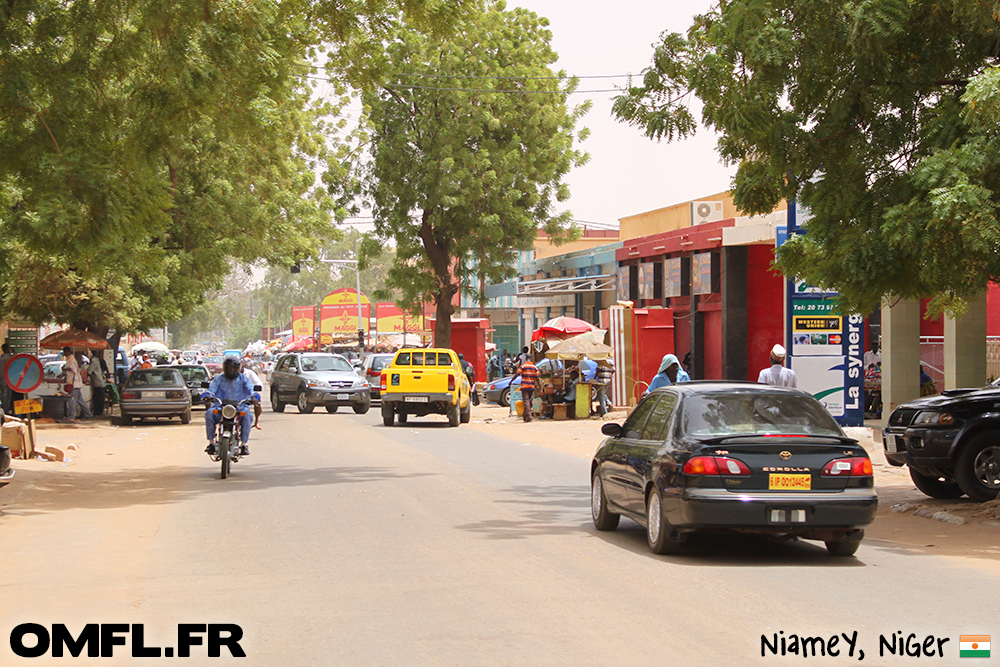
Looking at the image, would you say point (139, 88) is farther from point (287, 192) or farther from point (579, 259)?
point (579, 259)

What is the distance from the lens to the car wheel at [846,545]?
31.1ft

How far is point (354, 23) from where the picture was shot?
16188mm

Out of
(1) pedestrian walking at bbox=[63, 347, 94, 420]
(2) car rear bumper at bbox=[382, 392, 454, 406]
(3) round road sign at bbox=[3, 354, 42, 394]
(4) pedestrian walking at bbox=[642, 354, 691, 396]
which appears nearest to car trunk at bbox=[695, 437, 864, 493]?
(4) pedestrian walking at bbox=[642, 354, 691, 396]

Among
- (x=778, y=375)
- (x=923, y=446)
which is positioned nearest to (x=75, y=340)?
(x=778, y=375)

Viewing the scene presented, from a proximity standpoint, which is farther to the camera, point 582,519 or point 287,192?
point 287,192

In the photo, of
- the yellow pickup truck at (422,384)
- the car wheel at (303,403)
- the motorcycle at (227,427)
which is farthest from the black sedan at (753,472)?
the car wheel at (303,403)

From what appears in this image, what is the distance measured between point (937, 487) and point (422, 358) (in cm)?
1642

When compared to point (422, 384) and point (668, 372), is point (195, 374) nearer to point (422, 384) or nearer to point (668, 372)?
point (422, 384)

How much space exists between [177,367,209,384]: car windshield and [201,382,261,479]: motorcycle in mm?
22115

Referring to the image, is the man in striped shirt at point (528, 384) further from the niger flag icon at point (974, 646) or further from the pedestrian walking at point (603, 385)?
the niger flag icon at point (974, 646)

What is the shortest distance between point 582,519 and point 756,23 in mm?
5926

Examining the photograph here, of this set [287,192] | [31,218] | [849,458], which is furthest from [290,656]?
[287,192]

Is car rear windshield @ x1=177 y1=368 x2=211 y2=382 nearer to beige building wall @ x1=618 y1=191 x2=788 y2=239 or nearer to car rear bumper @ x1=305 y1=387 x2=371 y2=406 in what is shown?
car rear bumper @ x1=305 y1=387 x2=371 y2=406

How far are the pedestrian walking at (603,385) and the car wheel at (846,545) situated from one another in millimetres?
20063
